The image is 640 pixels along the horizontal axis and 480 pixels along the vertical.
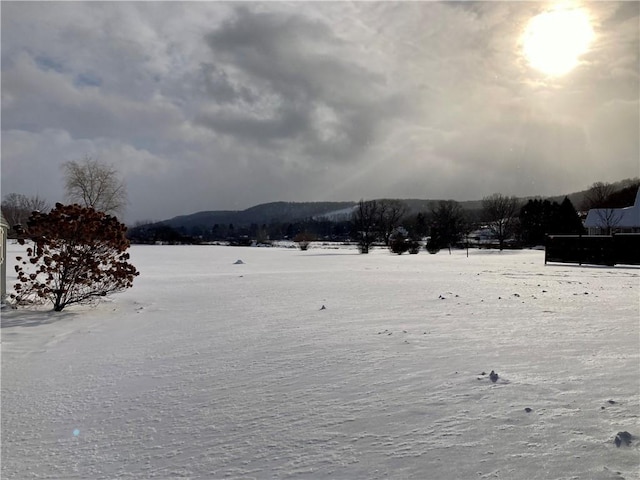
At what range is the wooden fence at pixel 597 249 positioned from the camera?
2425cm

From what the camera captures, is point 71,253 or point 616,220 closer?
point 71,253

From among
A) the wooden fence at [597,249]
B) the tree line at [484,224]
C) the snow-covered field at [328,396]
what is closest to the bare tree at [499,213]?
the tree line at [484,224]

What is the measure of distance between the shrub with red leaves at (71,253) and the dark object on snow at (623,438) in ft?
33.8

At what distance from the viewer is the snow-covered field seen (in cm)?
298

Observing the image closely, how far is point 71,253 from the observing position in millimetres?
10180

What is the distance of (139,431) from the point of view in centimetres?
355

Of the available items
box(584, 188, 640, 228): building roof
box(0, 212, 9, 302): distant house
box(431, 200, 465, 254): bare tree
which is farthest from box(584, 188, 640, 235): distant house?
box(0, 212, 9, 302): distant house

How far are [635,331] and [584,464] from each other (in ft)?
15.2

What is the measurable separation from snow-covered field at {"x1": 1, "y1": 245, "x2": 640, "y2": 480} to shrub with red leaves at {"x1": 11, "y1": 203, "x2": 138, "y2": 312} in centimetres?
208

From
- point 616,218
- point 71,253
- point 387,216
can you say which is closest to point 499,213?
point 616,218

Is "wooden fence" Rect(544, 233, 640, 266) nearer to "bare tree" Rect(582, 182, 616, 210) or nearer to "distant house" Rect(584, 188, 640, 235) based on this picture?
"distant house" Rect(584, 188, 640, 235)

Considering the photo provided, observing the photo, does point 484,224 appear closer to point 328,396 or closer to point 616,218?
point 616,218

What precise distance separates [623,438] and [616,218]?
57.1 meters

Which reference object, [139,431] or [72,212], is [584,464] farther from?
[72,212]
